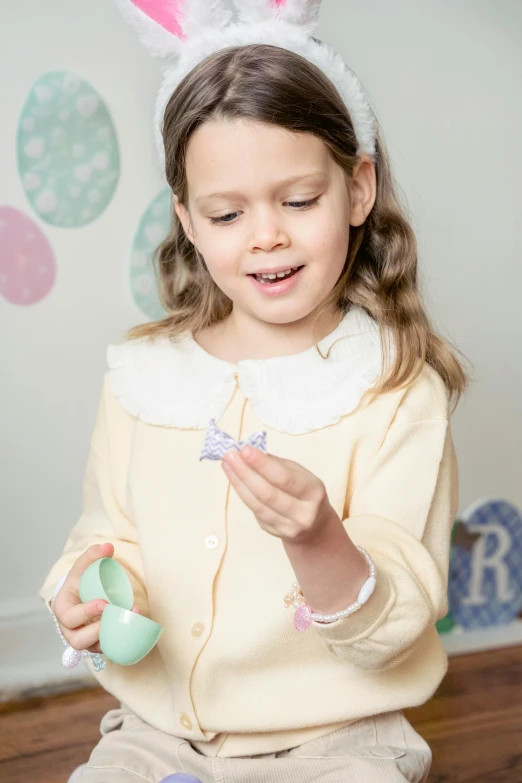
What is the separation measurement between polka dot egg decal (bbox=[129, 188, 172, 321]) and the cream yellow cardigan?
0.62 m

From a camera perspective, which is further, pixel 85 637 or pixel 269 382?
pixel 269 382

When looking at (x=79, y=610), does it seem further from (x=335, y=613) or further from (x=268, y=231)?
(x=268, y=231)

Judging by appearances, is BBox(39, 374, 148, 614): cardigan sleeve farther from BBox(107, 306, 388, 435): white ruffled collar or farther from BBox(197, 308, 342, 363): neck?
BBox(197, 308, 342, 363): neck

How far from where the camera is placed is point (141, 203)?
181cm

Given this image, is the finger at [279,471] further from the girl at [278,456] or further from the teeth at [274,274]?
the teeth at [274,274]

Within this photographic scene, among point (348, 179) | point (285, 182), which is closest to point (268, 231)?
point (285, 182)

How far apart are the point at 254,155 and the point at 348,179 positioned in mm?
157

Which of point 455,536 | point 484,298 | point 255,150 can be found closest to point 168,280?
point 255,150

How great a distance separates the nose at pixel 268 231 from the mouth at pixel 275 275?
0.16 ft

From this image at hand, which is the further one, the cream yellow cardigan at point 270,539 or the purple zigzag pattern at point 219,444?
the cream yellow cardigan at point 270,539

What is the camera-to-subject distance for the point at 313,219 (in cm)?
111

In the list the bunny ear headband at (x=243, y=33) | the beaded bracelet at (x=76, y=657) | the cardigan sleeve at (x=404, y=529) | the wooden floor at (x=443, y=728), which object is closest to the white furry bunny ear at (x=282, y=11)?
the bunny ear headband at (x=243, y=33)

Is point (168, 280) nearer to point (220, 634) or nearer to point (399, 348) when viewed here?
point (399, 348)

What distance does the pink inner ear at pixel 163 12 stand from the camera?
119 cm
